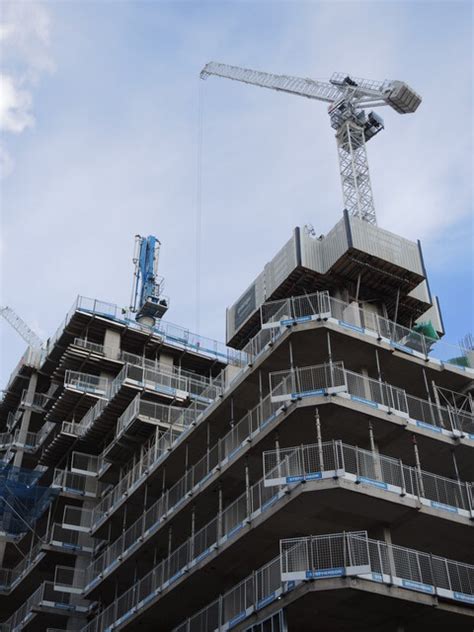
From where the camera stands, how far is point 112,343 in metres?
56.4

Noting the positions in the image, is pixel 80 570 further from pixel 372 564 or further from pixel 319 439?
pixel 372 564

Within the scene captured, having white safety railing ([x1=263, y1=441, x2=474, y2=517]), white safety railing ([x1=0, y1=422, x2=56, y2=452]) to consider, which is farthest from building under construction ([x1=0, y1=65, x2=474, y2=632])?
white safety railing ([x1=0, y1=422, x2=56, y2=452])

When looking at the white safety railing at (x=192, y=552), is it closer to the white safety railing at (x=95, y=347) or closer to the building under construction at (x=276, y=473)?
the building under construction at (x=276, y=473)

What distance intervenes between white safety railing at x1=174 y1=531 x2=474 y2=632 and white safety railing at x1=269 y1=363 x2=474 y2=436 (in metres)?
5.43

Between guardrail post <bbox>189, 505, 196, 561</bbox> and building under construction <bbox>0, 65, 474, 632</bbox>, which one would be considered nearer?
building under construction <bbox>0, 65, 474, 632</bbox>

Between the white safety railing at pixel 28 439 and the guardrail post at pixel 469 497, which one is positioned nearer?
the guardrail post at pixel 469 497

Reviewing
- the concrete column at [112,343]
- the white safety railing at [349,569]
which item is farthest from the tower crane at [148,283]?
the white safety railing at [349,569]

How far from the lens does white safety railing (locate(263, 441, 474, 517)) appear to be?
28.5m

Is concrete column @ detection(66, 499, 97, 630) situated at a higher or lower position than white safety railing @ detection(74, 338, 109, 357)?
lower

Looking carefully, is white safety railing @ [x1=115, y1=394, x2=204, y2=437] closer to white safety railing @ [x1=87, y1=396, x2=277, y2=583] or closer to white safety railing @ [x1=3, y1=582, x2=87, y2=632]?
white safety railing @ [x1=87, y1=396, x2=277, y2=583]

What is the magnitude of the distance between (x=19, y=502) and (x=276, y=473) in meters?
26.4

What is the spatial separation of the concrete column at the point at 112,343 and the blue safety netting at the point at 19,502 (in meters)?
10.4

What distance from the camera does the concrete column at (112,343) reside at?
5569 centimetres

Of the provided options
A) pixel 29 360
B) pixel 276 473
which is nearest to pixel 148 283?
pixel 29 360
